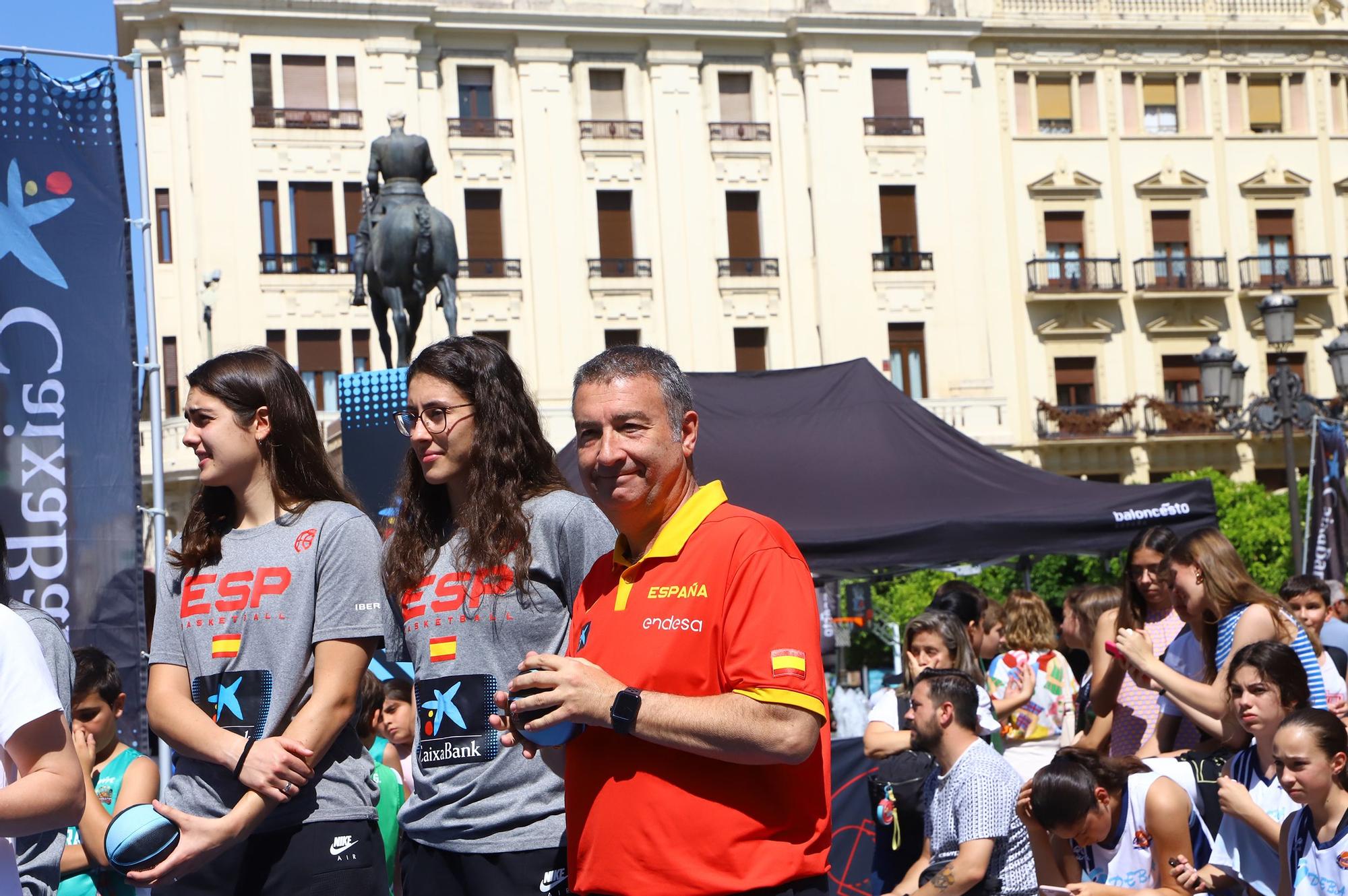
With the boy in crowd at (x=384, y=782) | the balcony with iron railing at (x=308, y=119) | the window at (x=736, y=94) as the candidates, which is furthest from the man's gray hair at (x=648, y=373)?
the window at (x=736, y=94)

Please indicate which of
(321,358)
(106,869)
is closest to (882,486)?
(106,869)

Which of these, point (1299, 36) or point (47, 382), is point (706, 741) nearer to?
point (47, 382)

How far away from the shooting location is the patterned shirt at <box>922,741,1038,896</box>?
233 inches

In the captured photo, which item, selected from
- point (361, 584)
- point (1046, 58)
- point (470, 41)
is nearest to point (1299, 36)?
point (1046, 58)

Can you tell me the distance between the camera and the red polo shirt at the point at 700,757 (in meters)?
2.93

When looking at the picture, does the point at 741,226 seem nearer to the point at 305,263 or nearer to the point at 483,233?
the point at 483,233

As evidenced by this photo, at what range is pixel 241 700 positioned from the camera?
12.1 ft

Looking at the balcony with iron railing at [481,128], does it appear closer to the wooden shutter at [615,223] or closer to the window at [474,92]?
the window at [474,92]

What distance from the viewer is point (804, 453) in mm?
10953

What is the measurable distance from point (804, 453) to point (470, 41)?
28.5 metres

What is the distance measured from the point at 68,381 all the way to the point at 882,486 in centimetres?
503

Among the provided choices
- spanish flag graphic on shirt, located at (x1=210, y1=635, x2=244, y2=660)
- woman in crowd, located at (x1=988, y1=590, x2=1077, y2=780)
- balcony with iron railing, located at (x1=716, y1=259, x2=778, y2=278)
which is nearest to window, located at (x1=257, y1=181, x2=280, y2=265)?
balcony with iron railing, located at (x1=716, y1=259, x2=778, y2=278)

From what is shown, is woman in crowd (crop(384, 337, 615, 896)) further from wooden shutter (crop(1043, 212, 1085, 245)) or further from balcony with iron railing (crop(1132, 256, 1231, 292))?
balcony with iron railing (crop(1132, 256, 1231, 292))

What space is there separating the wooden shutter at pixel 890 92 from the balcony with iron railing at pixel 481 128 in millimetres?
8407
